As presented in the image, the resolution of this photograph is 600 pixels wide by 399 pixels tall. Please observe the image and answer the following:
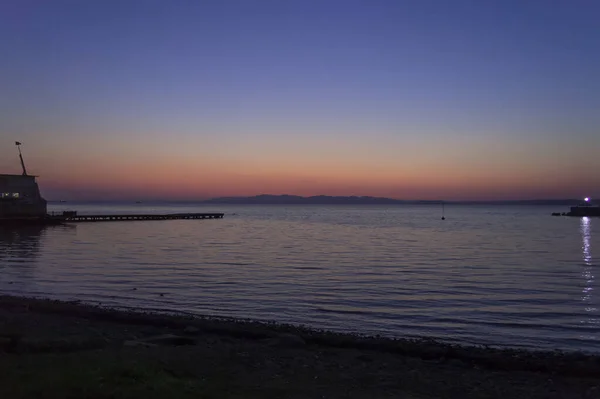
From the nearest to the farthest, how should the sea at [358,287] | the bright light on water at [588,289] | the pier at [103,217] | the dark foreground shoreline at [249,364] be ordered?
the dark foreground shoreline at [249,364]
the sea at [358,287]
the bright light on water at [588,289]
the pier at [103,217]

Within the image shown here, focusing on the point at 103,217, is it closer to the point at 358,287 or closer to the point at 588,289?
the point at 358,287

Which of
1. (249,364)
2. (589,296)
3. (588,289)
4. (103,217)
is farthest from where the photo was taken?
(103,217)

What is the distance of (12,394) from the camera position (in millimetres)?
7172

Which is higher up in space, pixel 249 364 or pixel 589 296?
pixel 249 364

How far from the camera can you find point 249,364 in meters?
11.2

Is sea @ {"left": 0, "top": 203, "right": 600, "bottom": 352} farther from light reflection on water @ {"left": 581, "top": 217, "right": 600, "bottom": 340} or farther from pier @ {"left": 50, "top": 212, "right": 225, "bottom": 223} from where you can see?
pier @ {"left": 50, "top": 212, "right": 225, "bottom": 223}

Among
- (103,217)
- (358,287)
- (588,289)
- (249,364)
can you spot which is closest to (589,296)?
(588,289)

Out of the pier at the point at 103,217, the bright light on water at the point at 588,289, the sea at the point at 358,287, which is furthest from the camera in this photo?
the pier at the point at 103,217

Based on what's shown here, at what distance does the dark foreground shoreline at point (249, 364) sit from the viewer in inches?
314

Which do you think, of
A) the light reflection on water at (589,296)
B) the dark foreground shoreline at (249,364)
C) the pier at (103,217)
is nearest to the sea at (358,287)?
the light reflection on water at (589,296)

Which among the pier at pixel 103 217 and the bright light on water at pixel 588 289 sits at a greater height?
the pier at pixel 103 217

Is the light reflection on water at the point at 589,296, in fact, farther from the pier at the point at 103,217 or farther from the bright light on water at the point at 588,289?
the pier at the point at 103,217

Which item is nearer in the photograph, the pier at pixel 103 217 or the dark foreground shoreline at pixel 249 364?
the dark foreground shoreline at pixel 249 364

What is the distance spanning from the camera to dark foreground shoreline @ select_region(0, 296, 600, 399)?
26.2ft
